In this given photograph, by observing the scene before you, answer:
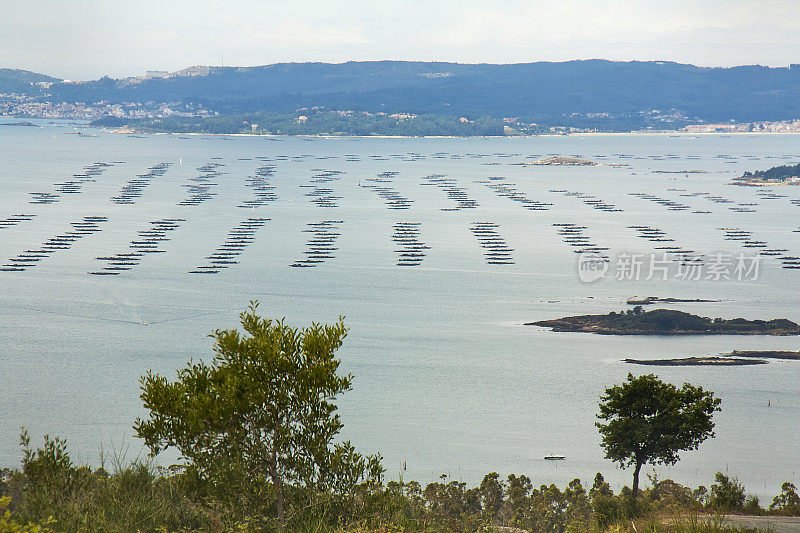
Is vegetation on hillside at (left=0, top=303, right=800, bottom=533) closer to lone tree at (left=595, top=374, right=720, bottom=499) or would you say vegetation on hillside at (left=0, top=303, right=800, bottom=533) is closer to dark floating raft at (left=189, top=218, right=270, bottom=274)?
lone tree at (left=595, top=374, right=720, bottom=499)

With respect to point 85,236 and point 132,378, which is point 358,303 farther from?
point 85,236

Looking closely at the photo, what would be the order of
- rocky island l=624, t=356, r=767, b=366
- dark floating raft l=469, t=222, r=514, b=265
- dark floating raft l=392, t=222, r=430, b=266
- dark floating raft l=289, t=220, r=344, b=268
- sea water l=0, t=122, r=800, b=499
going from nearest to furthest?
sea water l=0, t=122, r=800, b=499, rocky island l=624, t=356, r=767, b=366, dark floating raft l=289, t=220, r=344, b=268, dark floating raft l=392, t=222, r=430, b=266, dark floating raft l=469, t=222, r=514, b=265

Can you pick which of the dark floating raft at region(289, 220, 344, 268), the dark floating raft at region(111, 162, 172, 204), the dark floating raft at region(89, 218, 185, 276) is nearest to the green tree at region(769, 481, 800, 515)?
the dark floating raft at region(289, 220, 344, 268)

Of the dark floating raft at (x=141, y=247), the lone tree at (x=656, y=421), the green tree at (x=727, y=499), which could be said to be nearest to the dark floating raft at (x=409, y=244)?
the dark floating raft at (x=141, y=247)

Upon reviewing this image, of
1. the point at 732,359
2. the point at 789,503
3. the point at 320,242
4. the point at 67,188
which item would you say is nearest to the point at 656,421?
the point at 789,503

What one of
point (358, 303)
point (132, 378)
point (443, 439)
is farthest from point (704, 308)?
point (132, 378)

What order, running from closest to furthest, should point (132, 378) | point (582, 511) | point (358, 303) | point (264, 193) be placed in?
point (582, 511) < point (132, 378) < point (358, 303) < point (264, 193)
